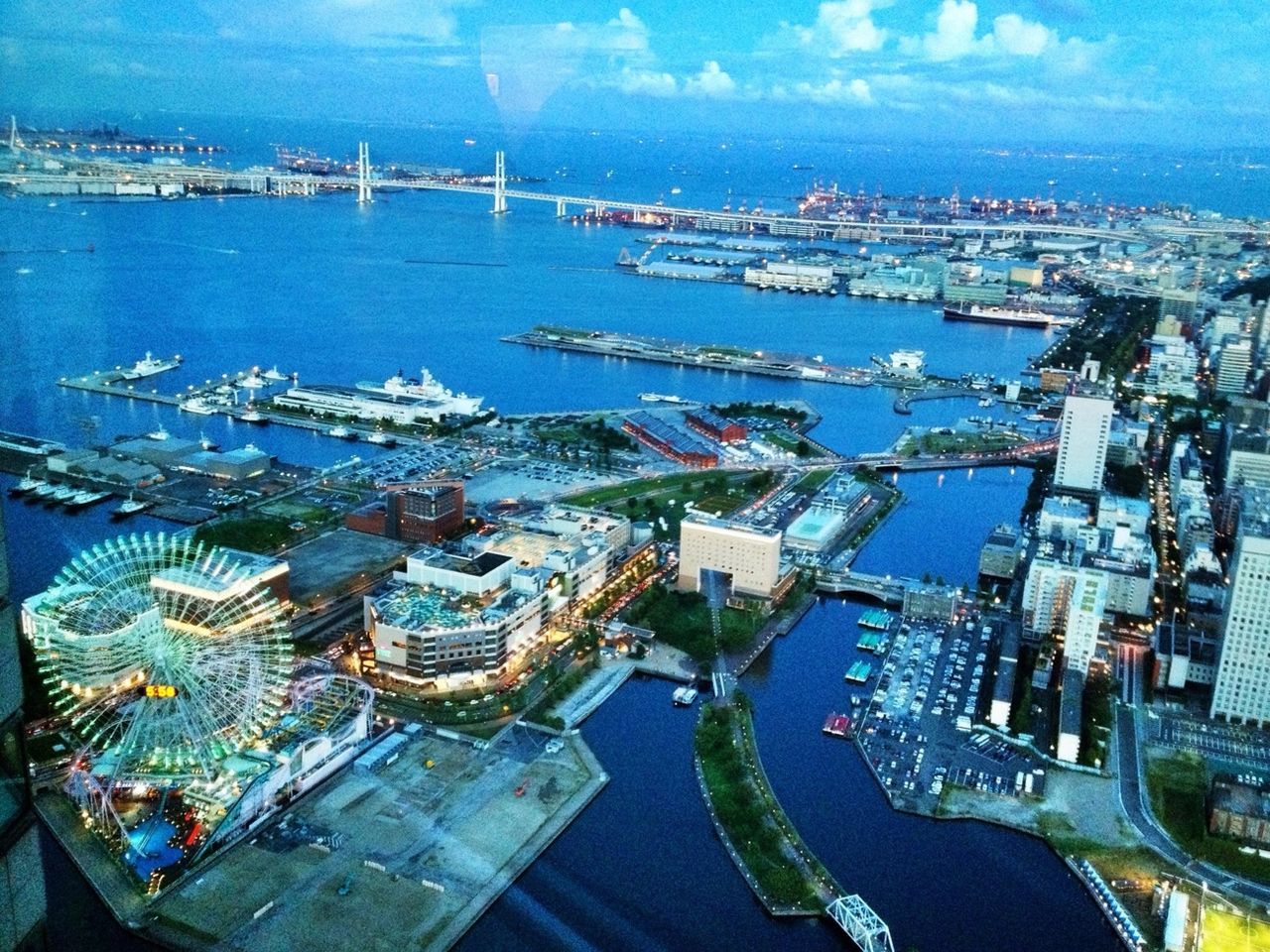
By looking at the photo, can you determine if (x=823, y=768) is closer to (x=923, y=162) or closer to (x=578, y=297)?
(x=578, y=297)

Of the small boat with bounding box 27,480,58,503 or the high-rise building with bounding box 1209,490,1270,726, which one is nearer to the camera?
the high-rise building with bounding box 1209,490,1270,726

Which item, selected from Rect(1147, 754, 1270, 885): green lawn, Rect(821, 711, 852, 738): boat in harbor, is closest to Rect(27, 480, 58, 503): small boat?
Rect(821, 711, 852, 738): boat in harbor

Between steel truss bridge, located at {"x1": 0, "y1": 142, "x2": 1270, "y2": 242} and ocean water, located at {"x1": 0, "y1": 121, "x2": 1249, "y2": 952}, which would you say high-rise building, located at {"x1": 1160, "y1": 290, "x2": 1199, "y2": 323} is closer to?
ocean water, located at {"x1": 0, "y1": 121, "x2": 1249, "y2": 952}

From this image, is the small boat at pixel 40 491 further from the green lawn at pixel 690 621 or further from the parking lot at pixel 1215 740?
the parking lot at pixel 1215 740

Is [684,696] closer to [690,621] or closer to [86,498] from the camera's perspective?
[690,621]

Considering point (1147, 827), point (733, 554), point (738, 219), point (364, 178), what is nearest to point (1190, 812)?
point (1147, 827)

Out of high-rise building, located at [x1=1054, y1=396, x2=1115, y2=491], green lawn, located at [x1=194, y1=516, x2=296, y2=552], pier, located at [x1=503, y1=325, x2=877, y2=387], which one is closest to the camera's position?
green lawn, located at [x1=194, y1=516, x2=296, y2=552]
